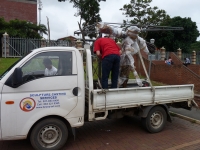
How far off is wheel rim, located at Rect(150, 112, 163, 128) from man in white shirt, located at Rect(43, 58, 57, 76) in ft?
8.99

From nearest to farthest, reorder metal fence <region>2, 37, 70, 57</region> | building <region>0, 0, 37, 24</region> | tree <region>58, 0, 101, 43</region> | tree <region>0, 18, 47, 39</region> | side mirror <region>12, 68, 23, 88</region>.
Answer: side mirror <region>12, 68, 23, 88</region>, metal fence <region>2, 37, 70, 57</region>, tree <region>0, 18, 47, 39</region>, tree <region>58, 0, 101, 43</region>, building <region>0, 0, 37, 24</region>

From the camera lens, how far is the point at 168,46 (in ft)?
115

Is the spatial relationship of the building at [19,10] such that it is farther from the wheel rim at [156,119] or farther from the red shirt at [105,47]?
the wheel rim at [156,119]

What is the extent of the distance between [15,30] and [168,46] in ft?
77.7

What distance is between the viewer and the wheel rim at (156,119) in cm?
554

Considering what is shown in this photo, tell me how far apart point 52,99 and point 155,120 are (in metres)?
2.79

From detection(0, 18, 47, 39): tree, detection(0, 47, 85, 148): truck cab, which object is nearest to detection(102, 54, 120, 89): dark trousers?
detection(0, 47, 85, 148): truck cab

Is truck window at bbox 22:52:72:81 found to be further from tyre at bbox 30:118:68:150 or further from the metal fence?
the metal fence

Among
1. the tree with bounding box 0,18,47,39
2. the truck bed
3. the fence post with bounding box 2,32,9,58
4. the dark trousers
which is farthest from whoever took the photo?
the tree with bounding box 0,18,47,39

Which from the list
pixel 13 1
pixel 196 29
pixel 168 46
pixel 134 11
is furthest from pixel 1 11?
pixel 196 29

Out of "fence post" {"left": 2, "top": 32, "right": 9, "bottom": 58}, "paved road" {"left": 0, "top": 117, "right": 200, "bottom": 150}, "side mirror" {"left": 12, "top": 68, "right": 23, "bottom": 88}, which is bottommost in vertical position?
"paved road" {"left": 0, "top": 117, "right": 200, "bottom": 150}

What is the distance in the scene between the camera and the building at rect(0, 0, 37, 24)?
30328 mm

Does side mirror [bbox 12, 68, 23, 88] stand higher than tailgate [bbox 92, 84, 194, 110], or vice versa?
side mirror [bbox 12, 68, 23, 88]

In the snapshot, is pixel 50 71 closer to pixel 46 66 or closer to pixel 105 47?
pixel 46 66
